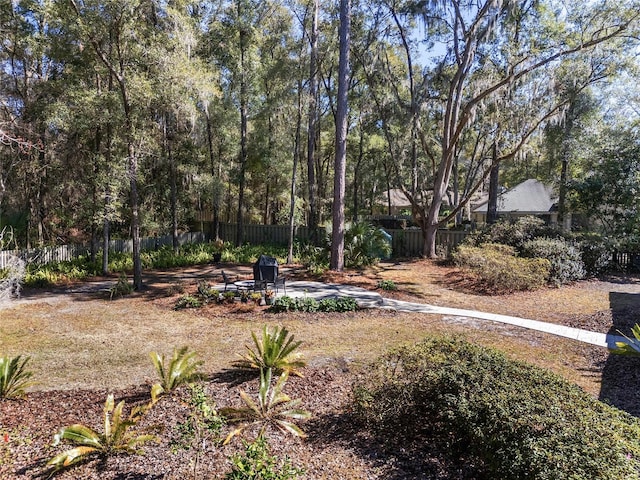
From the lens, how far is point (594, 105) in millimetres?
17250

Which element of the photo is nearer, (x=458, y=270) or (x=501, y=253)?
(x=501, y=253)

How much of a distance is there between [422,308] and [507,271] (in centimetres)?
336

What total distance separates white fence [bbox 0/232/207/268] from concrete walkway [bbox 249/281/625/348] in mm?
7521

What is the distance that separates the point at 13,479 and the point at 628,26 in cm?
1563

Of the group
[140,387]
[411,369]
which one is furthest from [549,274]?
[140,387]

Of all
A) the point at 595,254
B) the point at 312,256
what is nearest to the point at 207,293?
the point at 312,256

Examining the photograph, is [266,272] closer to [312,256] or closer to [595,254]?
[312,256]

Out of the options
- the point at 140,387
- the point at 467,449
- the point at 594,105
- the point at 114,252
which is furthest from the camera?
the point at 594,105

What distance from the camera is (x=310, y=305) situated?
8.88 m

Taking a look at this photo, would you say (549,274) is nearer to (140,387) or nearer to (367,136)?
(140,387)

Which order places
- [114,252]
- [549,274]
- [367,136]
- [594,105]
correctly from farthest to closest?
[367,136]
[594,105]
[114,252]
[549,274]

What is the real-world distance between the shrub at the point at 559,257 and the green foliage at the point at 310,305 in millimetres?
6978

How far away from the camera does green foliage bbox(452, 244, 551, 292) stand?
1084 cm

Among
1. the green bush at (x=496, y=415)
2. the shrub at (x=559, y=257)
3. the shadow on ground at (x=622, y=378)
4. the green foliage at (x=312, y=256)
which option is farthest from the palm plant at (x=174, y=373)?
the shrub at (x=559, y=257)
